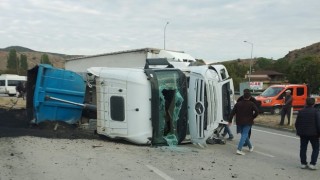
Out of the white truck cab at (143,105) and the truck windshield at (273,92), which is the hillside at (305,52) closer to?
the truck windshield at (273,92)

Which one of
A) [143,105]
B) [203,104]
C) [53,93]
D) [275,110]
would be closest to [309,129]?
[203,104]

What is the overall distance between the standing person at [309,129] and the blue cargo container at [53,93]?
6.46 metres

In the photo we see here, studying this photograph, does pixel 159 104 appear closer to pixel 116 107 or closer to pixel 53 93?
pixel 116 107

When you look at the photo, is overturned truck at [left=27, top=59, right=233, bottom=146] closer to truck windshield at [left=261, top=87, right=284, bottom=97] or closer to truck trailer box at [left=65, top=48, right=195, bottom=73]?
truck trailer box at [left=65, top=48, right=195, bottom=73]

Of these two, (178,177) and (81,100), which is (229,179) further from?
(81,100)

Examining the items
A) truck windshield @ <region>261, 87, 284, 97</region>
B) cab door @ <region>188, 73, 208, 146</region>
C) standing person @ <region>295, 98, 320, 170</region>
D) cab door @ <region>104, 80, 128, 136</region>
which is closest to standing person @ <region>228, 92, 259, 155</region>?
cab door @ <region>188, 73, 208, 146</region>

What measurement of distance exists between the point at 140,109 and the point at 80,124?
2962mm

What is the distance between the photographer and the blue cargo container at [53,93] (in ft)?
41.2

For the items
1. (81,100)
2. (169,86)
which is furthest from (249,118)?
(81,100)

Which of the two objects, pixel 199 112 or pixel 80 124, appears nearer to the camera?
pixel 199 112

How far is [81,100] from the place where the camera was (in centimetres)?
1318

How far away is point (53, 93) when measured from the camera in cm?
1273

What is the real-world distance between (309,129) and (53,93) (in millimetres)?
7037

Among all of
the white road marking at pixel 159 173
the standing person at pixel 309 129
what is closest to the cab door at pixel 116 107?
the white road marking at pixel 159 173
